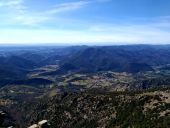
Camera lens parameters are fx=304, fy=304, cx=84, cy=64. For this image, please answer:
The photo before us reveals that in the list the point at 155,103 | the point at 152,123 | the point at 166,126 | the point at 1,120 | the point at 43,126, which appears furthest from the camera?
the point at 155,103

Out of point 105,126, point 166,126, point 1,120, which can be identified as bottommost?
point 105,126

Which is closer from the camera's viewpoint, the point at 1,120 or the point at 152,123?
the point at 1,120

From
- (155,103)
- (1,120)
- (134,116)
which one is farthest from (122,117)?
(1,120)

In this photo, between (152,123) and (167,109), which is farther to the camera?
(167,109)

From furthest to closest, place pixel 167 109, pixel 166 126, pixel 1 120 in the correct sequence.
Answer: pixel 167 109 → pixel 166 126 → pixel 1 120

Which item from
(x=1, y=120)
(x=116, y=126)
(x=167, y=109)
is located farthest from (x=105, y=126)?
(x=1, y=120)

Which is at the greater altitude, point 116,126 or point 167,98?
point 167,98

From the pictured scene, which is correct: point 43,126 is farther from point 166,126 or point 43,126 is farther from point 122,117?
point 122,117

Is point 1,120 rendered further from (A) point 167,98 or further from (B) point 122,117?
(A) point 167,98

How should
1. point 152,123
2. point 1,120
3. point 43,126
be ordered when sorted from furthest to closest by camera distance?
point 152,123
point 1,120
point 43,126
